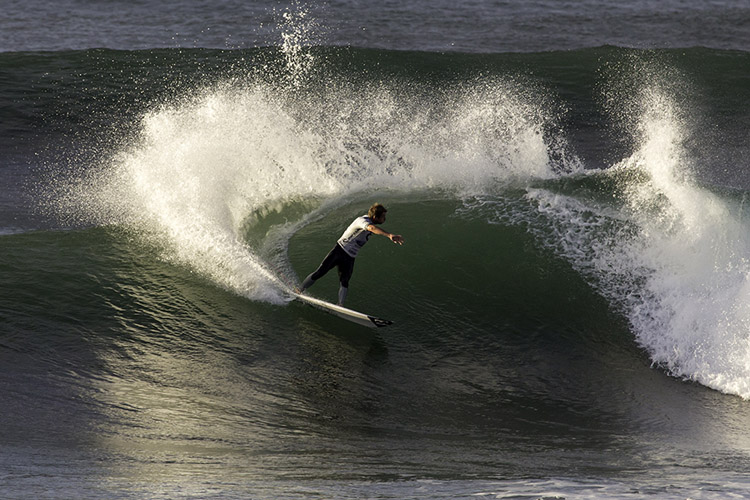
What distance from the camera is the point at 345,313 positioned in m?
8.79

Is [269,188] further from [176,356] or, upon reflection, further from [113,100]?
[113,100]

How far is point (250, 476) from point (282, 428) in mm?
1151

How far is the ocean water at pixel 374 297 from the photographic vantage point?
6109mm

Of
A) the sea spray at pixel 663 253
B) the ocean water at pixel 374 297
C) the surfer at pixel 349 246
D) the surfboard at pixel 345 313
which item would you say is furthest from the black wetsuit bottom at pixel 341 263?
the sea spray at pixel 663 253

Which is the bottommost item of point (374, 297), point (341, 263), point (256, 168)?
point (374, 297)

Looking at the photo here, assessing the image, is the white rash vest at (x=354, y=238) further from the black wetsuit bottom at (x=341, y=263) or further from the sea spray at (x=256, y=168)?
the sea spray at (x=256, y=168)

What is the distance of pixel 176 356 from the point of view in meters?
8.05

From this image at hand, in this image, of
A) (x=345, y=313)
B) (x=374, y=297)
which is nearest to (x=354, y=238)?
(x=345, y=313)

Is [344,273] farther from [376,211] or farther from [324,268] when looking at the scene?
[376,211]

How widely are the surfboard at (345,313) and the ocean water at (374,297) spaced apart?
0.12 metres

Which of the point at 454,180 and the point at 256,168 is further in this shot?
the point at 454,180

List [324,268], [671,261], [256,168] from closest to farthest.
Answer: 1. [324,268]
2. [671,261]
3. [256,168]

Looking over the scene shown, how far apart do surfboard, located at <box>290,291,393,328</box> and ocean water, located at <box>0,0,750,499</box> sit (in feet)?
0.38

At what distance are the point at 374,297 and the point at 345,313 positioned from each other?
0.87m
